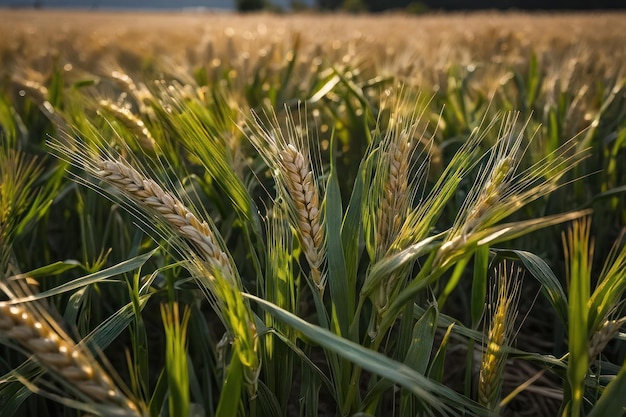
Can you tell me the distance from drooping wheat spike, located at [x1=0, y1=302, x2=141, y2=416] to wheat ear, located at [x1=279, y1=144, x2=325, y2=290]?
34 centimetres

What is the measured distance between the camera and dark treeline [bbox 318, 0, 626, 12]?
32.2 m

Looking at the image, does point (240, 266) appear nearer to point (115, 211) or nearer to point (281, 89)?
point (115, 211)

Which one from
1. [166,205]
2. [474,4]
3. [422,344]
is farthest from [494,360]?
[474,4]

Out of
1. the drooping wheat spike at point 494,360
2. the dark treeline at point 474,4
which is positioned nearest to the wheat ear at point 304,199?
the drooping wheat spike at point 494,360

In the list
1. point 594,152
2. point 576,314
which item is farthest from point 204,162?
point 594,152

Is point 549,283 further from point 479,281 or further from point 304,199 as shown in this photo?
point 304,199

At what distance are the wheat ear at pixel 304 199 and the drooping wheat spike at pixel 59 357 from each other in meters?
0.34

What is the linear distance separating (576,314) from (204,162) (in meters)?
0.64

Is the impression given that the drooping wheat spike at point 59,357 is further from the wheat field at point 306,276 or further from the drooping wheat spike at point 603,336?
the drooping wheat spike at point 603,336

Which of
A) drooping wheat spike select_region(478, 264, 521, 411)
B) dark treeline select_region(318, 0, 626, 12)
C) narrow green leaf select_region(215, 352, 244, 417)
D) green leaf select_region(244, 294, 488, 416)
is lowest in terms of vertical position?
dark treeline select_region(318, 0, 626, 12)

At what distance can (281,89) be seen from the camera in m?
2.41

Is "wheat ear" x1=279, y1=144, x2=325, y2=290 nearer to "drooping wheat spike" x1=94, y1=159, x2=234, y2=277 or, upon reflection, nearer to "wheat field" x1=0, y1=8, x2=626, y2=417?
"wheat field" x1=0, y1=8, x2=626, y2=417

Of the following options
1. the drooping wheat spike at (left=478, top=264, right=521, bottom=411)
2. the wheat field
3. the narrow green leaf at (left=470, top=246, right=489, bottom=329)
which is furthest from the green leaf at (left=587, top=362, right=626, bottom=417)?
the narrow green leaf at (left=470, top=246, right=489, bottom=329)

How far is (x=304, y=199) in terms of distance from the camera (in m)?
0.81
